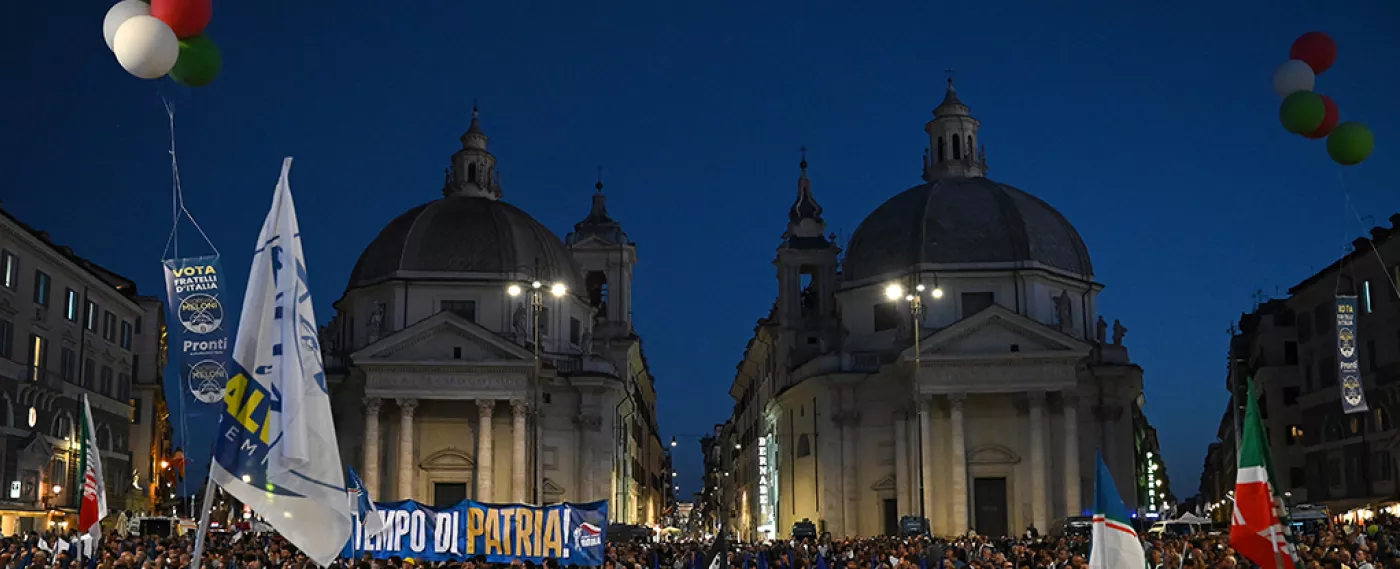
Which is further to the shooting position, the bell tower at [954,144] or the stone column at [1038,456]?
the bell tower at [954,144]

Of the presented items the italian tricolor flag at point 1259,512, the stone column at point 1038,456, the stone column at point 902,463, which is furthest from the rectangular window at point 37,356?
the italian tricolor flag at point 1259,512

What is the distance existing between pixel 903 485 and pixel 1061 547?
126ft

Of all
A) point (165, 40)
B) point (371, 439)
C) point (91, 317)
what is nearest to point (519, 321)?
point (371, 439)

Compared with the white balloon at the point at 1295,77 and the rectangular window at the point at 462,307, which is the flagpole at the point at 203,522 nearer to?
the white balloon at the point at 1295,77

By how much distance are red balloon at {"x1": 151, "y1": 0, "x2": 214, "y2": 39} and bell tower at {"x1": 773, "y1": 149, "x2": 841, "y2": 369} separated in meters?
71.4

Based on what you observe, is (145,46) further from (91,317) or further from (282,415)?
(91,317)

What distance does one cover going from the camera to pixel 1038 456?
237ft

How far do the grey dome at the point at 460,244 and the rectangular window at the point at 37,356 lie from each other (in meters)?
21.9

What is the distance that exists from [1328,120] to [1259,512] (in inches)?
403

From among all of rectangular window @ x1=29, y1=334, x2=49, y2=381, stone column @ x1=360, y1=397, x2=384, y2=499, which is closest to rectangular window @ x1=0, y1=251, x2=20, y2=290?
rectangular window @ x1=29, y1=334, x2=49, y2=381

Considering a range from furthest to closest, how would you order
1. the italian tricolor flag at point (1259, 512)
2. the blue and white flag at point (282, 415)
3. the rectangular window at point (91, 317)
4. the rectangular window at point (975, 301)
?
1. the rectangular window at point (975, 301)
2. the rectangular window at point (91, 317)
3. the italian tricolor flag at point (1259, 512)
4. the blue and white flag at point (282, 415)

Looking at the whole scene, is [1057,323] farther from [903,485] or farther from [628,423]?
[628,423]

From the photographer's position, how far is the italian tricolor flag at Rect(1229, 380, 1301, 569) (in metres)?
16.2

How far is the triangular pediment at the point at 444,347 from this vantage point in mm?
74062
